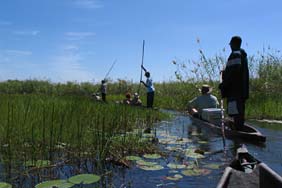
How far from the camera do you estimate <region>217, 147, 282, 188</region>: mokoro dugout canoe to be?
447 centimetres

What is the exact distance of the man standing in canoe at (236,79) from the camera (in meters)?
9.42

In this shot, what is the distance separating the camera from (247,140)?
31.8 ft

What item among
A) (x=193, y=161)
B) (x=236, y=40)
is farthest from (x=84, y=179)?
(x=236, y=40)

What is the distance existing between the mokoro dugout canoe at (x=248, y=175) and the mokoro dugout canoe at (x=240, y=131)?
3.86 metres

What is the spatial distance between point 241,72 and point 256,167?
15.2ft

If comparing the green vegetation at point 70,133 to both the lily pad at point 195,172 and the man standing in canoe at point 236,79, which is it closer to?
the lily pad at point 195,172

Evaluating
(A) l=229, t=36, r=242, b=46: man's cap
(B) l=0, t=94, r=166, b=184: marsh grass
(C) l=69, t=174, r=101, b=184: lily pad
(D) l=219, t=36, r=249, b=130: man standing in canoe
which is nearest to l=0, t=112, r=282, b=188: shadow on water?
(B) l=0, t=94, r=166, b=184: marsh grass

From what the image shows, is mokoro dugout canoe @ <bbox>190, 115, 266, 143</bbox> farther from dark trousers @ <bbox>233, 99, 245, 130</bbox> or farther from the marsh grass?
the marsh grass

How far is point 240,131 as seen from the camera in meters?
10.1

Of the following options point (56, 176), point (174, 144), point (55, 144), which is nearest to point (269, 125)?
point (174, 144)

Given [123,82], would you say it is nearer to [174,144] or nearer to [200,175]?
[174,144]

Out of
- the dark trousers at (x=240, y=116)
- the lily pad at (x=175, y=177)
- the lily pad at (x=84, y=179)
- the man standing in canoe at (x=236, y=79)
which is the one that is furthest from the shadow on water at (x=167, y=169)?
the man standing in canoe at (x=236, y=79)

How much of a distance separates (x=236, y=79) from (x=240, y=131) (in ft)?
4.62

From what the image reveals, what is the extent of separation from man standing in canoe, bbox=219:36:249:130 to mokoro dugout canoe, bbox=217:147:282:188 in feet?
13.0
